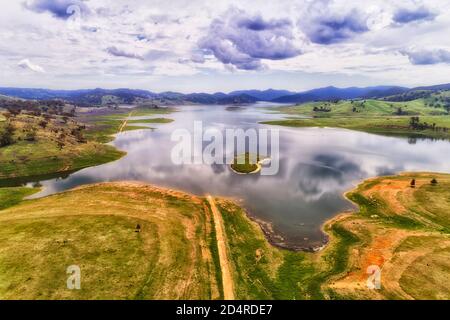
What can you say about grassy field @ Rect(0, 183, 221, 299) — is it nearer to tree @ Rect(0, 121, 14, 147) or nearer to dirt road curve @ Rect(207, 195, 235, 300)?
dirt road curve @ Rect(207, 195, 235, 300)

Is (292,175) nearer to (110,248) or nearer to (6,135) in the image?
(110,248)

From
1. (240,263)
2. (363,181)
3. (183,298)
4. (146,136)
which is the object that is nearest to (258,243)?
(240,263)

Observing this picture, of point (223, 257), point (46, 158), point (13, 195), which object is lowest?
point (223, 257)

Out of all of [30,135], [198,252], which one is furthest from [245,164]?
[30,135]

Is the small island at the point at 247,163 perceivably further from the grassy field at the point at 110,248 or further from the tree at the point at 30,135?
the tree at the point at 30,135

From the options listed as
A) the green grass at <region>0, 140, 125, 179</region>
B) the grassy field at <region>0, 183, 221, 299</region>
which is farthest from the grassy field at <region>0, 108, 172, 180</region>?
the grassy field at <region>0, 183, 221, 299</region>
